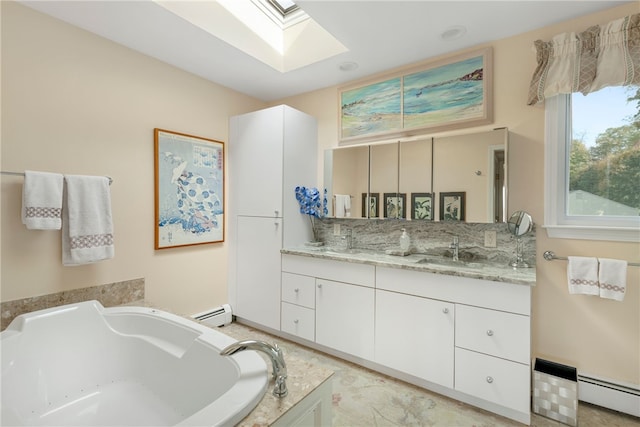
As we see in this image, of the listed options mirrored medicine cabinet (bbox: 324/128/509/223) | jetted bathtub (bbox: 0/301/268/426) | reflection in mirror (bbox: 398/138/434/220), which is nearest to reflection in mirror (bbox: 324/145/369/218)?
mirrored medicine cabinet (bbox: 324/128/509/223)

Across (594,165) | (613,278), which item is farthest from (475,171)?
(613,278)

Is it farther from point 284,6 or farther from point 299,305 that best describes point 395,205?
point 284,6

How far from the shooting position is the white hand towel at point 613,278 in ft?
5.26

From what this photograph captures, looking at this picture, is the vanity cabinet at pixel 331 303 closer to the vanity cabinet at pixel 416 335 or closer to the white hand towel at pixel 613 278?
the vanity cabinet at pixel 416 335

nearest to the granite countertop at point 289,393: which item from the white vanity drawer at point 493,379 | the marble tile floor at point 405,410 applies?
the marble tile floor at point 405,410

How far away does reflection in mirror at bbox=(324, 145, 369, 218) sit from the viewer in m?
2.64

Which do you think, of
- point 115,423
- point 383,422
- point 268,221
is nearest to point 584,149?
point 383,422

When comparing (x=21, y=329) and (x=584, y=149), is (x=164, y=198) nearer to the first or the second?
(x=21, y=329)

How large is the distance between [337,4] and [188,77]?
5.06ft

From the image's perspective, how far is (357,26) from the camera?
6.40ft

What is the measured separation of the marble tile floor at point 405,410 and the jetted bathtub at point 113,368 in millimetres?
246

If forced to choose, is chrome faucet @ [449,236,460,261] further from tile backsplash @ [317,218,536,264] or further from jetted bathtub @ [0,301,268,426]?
jetted bathtub @ [0,301,268,426]

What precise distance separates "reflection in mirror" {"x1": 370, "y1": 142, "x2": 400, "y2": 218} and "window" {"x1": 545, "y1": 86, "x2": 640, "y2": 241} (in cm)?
100

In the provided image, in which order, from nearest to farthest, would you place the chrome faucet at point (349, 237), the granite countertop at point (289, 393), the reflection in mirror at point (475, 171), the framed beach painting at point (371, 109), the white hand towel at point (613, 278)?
the granite countertop at point (289, 393) → the white hand towel at point (613, 278) → the reflection in mirror at point (475, 171) → the framed beach painting at point (371, 109) → the chrome faucet at point (349, 237)
